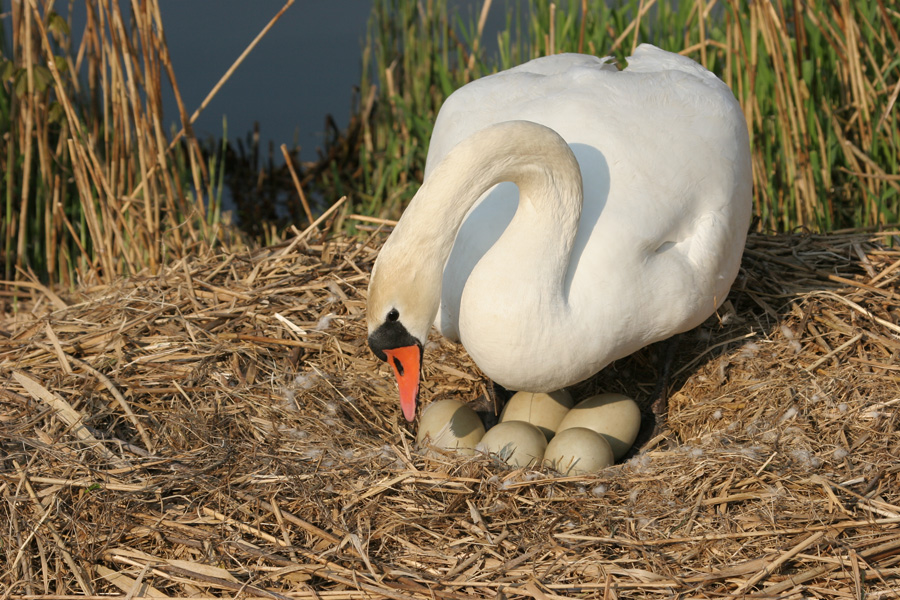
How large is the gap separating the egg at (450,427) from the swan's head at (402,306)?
A: 0.42m

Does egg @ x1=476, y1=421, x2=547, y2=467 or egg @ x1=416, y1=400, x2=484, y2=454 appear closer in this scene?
egg @ x1=476, y1=421, x2=547, y2=467

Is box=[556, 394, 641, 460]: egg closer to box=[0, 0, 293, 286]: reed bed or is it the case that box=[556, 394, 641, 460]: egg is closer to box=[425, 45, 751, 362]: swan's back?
box=[425, 45, 751, 362]: swan's back

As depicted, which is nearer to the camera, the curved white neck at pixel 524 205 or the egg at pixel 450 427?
the curved white neck at pixel 524 205

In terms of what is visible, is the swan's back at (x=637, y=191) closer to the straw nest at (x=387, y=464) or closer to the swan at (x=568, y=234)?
the swan at (x=568, y=234)

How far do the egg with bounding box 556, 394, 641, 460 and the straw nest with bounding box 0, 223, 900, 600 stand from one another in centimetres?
14

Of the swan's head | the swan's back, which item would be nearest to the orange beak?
the swan's head

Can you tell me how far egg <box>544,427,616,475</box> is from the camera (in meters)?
2.93

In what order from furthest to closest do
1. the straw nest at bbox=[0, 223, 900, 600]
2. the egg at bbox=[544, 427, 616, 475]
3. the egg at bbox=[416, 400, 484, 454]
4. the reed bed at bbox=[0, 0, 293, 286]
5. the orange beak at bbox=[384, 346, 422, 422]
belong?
the reed bed at bbox=[0, 0, 293, 286] → the egg at bbox=[416, 400, 484, 454] → the egg at bbox=[544, 427, 616, 475] → the orange beak at bbox=[384, 346, 422, 422] → the straw nest at bbox=[0, 223, 900, 600]

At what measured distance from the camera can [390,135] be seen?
18.7ft

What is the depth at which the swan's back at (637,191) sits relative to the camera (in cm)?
272

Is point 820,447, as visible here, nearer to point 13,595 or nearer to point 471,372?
point 471,372

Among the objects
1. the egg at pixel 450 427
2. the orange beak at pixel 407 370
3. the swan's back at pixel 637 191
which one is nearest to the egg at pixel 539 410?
the egg at pixel 450 427

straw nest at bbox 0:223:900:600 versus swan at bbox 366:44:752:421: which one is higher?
swan at bbox 366:44:752:421

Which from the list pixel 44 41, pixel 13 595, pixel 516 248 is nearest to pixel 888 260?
pixel 516 248
